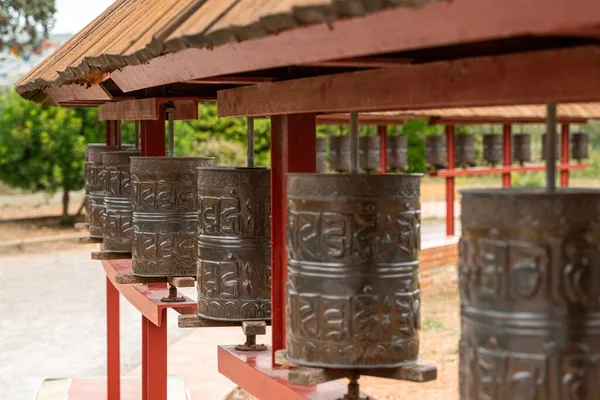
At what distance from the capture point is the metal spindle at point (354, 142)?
2.95 metres

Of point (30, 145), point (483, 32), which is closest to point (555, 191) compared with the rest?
point (483, 32)

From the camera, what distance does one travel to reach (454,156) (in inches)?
604

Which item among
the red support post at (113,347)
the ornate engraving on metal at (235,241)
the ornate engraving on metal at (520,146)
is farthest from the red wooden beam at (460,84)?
the ornate engraving on metal at (520,146)

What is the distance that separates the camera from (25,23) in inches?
921

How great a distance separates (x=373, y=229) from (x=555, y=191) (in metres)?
0.80

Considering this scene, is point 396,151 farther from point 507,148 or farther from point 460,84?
point 460,84

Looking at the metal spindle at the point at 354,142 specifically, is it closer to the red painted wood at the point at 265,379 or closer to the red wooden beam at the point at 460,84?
the red wooden beam at the point at 460,84

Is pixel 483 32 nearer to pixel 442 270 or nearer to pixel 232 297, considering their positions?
pixel 232 297

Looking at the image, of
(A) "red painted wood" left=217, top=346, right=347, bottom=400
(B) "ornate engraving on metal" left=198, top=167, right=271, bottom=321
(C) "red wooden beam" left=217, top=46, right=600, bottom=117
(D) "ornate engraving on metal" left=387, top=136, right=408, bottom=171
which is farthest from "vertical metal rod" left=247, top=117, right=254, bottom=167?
(D) "ornate engraving on metal" left=387, top=136, right=408, bottom=171

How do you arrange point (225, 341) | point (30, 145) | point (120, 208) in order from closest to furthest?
point (120, 208) → point (225, 341) → point (30, 145)

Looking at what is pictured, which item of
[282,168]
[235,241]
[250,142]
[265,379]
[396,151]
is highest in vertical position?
[396,151]

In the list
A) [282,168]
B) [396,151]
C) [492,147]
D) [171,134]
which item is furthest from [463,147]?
[282,168]

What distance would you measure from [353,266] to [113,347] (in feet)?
17.4

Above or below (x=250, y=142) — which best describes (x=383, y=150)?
above
